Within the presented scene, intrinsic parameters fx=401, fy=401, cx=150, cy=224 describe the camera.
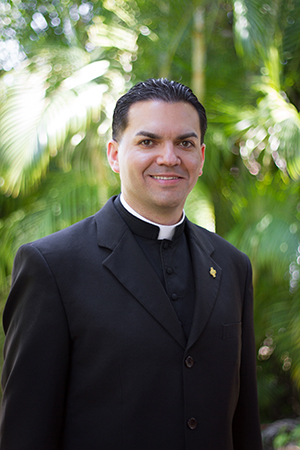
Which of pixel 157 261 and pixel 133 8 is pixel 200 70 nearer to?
pixel 133 8

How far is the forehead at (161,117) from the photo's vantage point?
1334 millimetres

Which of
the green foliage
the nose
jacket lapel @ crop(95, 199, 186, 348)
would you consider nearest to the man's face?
the nose

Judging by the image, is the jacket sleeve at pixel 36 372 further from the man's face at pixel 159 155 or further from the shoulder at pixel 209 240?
the shoulder at pixel 209 240

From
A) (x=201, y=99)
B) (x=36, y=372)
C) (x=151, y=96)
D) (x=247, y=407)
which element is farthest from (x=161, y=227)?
(x=201, y=99)

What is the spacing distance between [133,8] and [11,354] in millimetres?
3118

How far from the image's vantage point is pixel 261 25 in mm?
2959

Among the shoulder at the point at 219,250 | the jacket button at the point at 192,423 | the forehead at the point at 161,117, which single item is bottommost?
the jacket button at the point at 192,423

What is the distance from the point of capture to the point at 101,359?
3.83 ft

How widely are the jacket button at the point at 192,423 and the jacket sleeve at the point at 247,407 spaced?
0.38 meters

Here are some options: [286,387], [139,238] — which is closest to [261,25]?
[139,238]

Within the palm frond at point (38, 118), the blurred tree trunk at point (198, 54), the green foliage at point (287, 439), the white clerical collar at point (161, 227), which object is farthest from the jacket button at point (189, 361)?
the blurred tree trunk at point (198, 54)

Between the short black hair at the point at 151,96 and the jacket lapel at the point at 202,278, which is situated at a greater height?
the short black hair at the point at 151,96

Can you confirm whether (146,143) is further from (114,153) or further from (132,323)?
(132,323)

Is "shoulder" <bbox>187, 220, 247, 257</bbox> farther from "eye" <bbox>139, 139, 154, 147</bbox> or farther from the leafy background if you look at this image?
the leafy background
